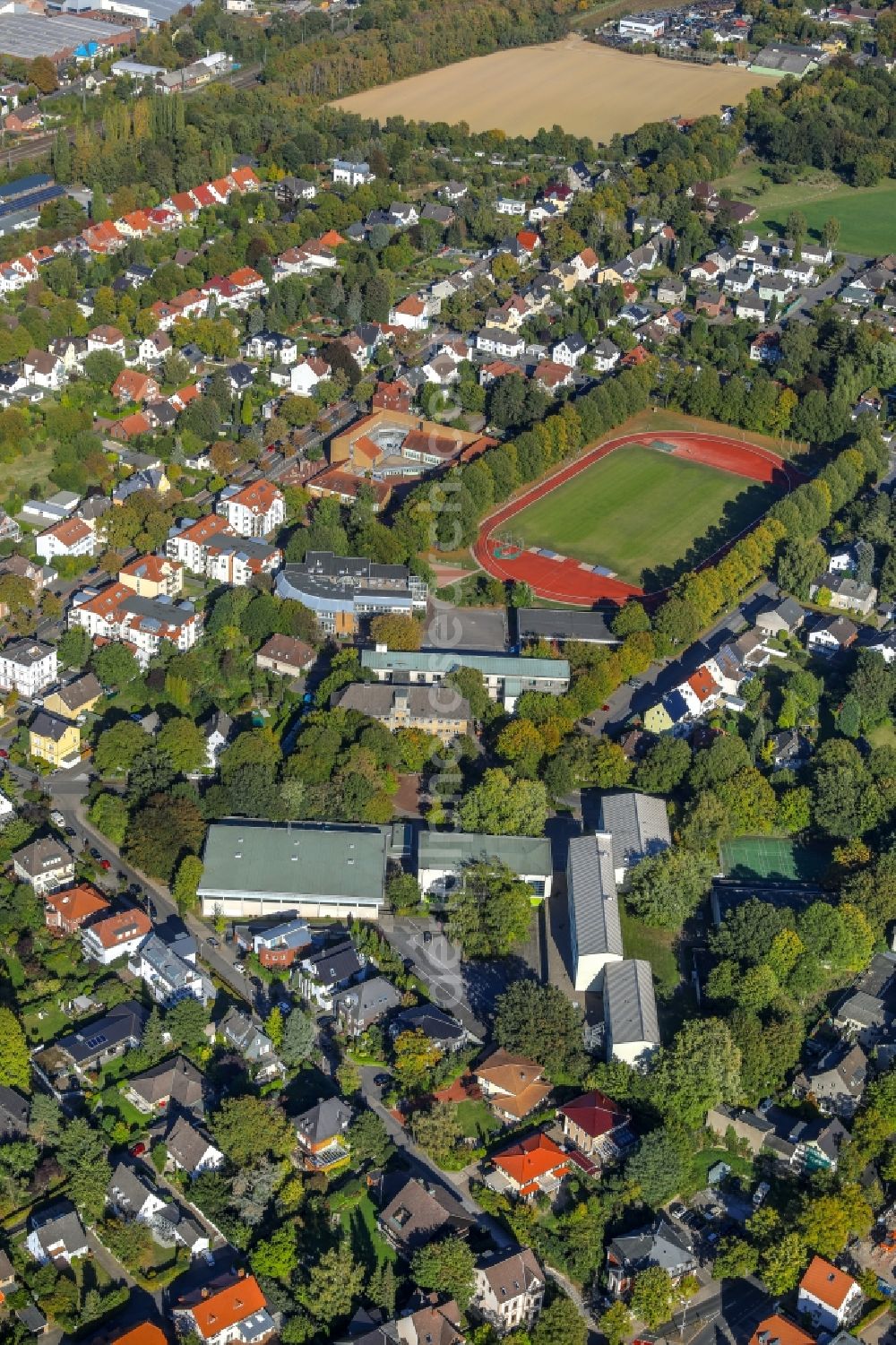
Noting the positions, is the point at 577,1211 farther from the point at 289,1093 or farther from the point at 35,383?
the point at 35,383

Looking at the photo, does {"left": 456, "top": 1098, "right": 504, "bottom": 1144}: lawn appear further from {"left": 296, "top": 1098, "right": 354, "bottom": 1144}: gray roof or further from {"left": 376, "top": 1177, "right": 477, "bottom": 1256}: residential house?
{"left": 296, "top": 1098, "right": 354, "bottom": 1144}: gray roof

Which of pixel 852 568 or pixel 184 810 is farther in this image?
pixel 852 568

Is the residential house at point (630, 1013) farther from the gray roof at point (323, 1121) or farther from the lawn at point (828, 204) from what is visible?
the lawn at point (828, 204)

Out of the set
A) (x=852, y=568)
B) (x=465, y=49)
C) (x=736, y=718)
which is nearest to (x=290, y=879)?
(x=736, y=718)

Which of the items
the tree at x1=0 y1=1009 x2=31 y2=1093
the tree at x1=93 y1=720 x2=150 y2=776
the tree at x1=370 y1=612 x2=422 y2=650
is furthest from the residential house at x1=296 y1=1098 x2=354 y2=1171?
the tree at x1=370 y1=612 x2=422 y2=650

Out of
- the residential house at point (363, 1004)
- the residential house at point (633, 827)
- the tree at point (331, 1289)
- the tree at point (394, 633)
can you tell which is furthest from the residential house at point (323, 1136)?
the tree at point (394, 633)

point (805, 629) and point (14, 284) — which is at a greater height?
point (14, 284)
